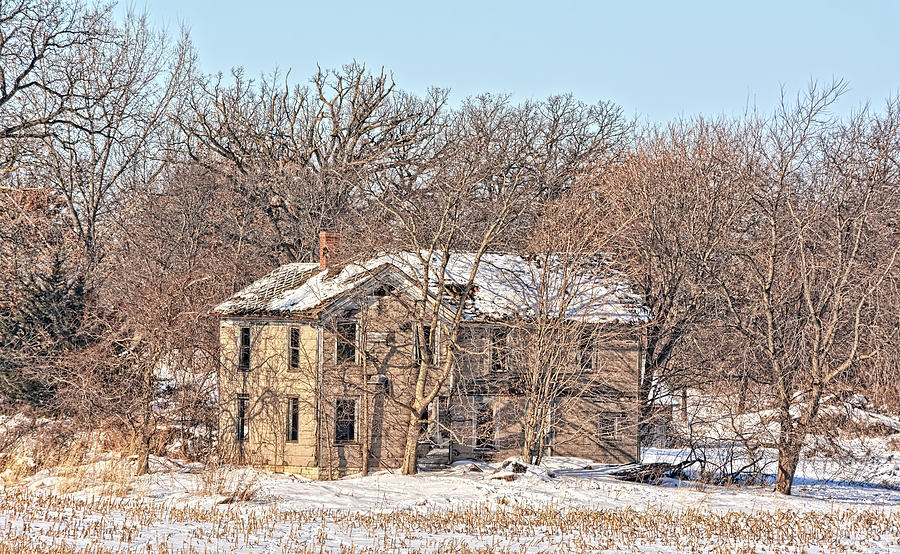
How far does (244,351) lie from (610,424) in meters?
11.8

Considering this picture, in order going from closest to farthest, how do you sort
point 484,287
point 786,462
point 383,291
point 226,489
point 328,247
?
point 226,489 < point 786,462 < point 383,291 < point 484,287 < point 328,247

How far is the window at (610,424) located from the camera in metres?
30.8

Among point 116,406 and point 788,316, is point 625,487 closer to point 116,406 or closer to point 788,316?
point 788,316

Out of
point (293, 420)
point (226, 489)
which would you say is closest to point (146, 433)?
point (293, 420)

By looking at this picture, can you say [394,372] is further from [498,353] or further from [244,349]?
[244,349]

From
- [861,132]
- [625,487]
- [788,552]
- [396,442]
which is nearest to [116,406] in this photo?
[396,442]

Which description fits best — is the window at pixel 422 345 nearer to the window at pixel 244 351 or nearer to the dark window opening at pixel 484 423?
the dark window opening at pixel 484 423

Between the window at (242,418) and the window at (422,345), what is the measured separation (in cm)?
543

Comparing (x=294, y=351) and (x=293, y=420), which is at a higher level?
(x=294, y=351)

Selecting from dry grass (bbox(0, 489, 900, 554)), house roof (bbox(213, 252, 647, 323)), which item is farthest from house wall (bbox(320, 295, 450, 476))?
dry grass (bbox(0, 489, 900, 554))

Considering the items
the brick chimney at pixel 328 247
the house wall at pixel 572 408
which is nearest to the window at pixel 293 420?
the house wall at pixel 572 408

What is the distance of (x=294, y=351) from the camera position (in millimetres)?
30578

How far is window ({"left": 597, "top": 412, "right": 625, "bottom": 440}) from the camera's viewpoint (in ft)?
101

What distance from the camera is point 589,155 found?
186 ft
